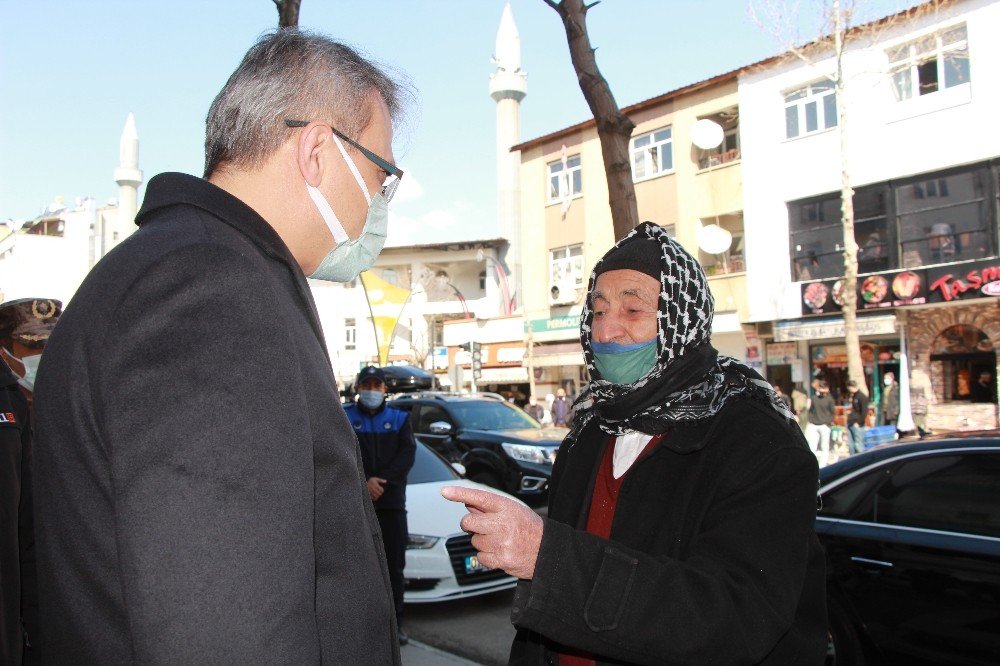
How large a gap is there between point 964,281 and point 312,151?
2007 centimetres

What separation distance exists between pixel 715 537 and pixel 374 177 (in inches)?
44.8

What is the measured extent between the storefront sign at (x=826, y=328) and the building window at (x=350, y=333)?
93.5ft

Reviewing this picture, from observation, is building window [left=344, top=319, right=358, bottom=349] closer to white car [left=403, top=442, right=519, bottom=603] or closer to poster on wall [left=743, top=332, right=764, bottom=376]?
poster on wall [left=743, top=332, right=764, bottom=376]

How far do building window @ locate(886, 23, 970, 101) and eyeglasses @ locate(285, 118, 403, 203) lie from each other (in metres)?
20.8

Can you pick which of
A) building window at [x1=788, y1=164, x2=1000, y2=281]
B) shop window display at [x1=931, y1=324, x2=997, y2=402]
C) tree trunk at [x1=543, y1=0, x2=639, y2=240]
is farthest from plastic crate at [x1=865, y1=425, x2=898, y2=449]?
tree trunk at [x1=543, y1=0, x2=639, y2=240]

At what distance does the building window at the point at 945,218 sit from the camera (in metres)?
18.2

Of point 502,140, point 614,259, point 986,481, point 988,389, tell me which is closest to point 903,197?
point 988,389

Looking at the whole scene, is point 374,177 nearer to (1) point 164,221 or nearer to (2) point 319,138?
(2) point 319,138

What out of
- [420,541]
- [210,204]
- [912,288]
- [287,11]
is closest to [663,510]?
[210,204]

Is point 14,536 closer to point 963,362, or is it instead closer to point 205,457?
point 205,457

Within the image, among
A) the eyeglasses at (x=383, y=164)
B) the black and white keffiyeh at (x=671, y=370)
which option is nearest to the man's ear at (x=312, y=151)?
the eyeglasses at (x=383, y=164)

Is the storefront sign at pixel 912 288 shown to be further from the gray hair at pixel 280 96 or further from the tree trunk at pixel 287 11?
the gray hair at pixel 280 96

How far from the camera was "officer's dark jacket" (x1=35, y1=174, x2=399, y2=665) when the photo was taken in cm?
100

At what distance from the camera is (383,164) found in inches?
65.3
